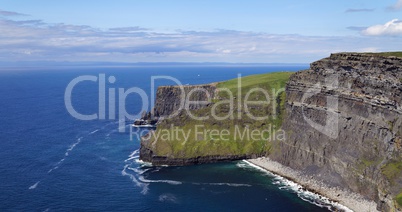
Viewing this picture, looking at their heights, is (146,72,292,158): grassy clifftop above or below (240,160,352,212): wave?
above

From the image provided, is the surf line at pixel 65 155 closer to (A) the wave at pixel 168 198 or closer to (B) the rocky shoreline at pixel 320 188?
(A) the wave at pixel 168 198

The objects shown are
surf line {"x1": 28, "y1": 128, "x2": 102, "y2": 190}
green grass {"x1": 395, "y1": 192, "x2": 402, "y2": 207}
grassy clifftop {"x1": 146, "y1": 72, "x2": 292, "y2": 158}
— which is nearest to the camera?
green grass {"x1": 395, "y1": 192, "x2": 402, "y2": 207}

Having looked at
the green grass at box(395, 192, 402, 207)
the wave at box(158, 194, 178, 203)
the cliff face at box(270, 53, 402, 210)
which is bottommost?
the wave at box(158, 194, 178, 203)

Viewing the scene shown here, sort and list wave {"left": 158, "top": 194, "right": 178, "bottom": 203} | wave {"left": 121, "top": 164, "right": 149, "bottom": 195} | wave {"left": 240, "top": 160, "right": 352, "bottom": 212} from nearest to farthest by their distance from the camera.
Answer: wave {"left": 240, "top": 160, "right": 352, "bottom": 212} → wave {"left": 158, "top": 194, "right": 178, "bottom": 203} → wave {"left": 121, "top": 164, "right": 149, "bottom": 195}

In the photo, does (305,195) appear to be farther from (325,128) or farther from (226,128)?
(226,128)

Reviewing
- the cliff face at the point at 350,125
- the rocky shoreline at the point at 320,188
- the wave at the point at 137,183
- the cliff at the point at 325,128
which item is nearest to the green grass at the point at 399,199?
the cliff at the point at 325,128

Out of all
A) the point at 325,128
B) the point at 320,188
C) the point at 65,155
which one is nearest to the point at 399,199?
the point at 320,188

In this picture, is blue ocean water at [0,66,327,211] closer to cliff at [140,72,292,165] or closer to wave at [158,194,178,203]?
wave at [158,194,178,203]

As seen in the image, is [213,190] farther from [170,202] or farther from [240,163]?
[240,163]

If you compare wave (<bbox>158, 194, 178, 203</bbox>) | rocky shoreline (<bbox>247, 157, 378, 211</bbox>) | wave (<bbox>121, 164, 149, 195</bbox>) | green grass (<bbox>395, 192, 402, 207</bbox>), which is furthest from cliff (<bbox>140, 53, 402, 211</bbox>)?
wave (<bbox>158, 194, 178, 203</bbox>)
